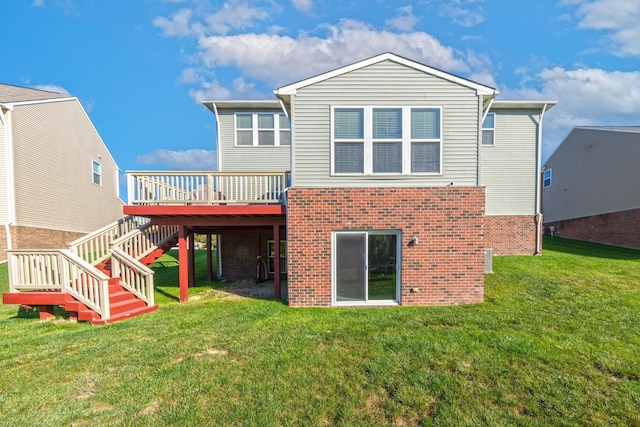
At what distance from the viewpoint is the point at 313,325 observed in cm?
601

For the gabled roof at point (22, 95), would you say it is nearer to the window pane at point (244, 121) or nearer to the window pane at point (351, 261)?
the window pane at point (244, 121)

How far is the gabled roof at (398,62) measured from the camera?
745 centimetres

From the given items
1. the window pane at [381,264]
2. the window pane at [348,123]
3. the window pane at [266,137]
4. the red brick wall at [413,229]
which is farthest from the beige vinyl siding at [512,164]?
the window pane at [266,137]

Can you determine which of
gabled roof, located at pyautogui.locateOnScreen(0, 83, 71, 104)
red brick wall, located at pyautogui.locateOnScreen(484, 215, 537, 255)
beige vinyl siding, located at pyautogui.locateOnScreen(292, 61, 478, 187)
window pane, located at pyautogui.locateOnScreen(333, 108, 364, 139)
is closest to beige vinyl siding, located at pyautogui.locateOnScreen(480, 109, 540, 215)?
red brick wall, located at pyautogui.locateOnScreen(484, 215, 537, 255)

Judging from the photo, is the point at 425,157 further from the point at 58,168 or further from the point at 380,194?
the point at 58,168

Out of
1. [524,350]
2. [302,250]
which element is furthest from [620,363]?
[302,250]

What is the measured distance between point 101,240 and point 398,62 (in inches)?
349

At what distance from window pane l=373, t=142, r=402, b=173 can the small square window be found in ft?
59.9

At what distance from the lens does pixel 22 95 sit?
14820 millimetres

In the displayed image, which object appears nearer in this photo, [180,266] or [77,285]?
[77,285]

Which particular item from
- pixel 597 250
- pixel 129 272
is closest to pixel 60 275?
pixel 129 272

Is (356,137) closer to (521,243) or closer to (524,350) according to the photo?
(524,350)

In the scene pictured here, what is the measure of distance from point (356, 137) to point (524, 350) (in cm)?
529

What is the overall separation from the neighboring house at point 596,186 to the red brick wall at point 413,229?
12.3 meters
